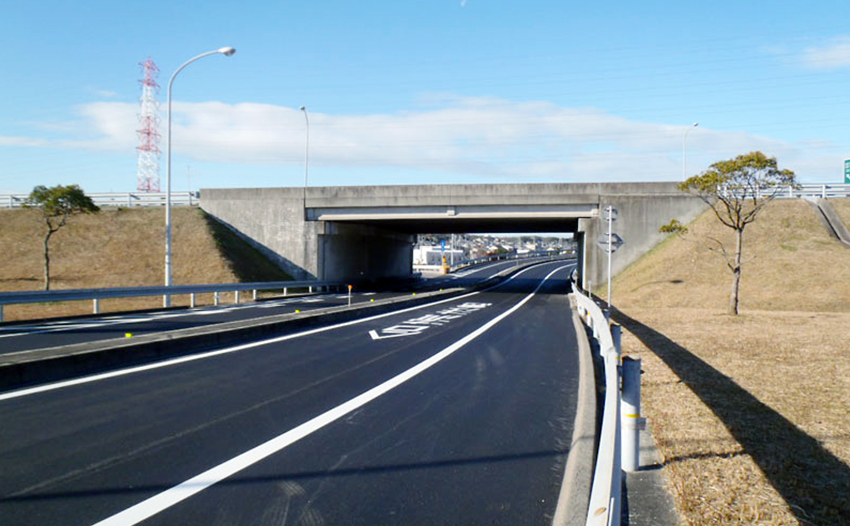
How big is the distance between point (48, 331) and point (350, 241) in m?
29.1

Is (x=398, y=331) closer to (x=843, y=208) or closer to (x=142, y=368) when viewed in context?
(x=142, y=368)

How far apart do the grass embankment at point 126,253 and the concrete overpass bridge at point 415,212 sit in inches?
67.0

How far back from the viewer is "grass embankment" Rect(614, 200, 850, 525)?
14.6ft

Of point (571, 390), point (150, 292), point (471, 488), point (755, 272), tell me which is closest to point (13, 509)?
point (471, 488)

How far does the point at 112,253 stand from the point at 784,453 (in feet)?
117

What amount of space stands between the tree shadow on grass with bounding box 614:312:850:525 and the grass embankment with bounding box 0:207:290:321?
2458cm

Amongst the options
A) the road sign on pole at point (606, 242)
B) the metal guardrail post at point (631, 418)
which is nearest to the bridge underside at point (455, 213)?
the road sign on pole at point (606, 242)

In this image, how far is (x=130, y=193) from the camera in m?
41.9

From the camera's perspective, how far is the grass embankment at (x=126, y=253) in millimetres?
29688

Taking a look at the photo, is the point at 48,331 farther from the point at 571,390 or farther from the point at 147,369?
the point at 571,390

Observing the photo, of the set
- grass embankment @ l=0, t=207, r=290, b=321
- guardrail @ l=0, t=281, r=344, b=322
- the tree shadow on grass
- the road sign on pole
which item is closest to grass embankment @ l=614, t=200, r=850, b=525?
the tree shadow on grass

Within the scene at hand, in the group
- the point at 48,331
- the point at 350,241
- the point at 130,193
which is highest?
the point at 130,193

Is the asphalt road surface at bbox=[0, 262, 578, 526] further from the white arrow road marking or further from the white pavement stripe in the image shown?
the white arrow road marking

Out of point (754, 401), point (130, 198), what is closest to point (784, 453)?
point (754, 401)
